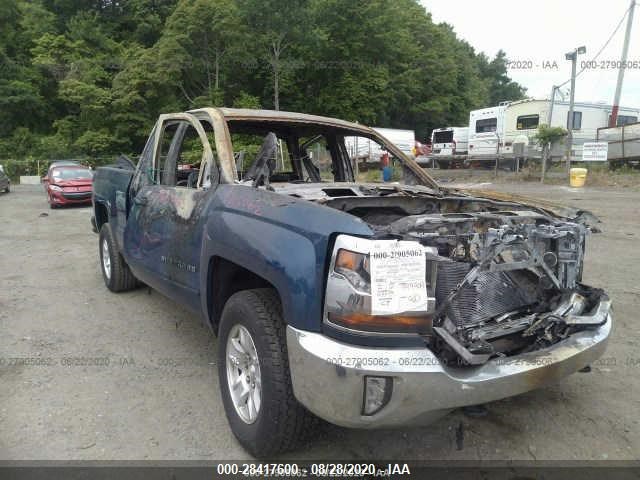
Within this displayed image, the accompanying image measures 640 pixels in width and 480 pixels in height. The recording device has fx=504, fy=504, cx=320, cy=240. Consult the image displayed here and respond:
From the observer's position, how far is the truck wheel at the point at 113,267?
530cm

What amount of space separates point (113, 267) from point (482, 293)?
407cm

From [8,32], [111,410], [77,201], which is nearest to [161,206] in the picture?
[111,410]

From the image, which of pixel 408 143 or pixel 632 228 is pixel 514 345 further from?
pixel 408 143

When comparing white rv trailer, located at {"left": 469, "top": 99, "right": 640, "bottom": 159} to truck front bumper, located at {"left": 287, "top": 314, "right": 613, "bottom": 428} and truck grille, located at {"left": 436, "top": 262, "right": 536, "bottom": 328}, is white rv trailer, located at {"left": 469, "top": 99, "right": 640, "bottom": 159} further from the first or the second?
truck front bumper, located at {"left": 287, "top": 314, "right": 613, "bottom": 428}

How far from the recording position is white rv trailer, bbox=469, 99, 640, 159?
20.6 metres

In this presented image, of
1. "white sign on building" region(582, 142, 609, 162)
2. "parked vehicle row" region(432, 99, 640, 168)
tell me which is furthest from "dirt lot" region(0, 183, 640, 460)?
"parked vehicle row" region(432, 99, 640, 168)

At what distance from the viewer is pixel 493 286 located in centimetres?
272

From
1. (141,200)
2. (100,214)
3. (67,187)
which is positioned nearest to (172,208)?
(141,200)

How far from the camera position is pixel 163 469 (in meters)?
2.54

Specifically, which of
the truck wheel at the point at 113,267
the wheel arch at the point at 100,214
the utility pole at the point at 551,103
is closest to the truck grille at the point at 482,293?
the truck wheel at the point at 113,267

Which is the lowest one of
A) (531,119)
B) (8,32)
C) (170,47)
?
(531,119)

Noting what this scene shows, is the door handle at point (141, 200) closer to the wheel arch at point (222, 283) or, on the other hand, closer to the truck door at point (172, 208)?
the truck door at point (172, 208)

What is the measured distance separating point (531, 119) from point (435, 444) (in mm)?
22113

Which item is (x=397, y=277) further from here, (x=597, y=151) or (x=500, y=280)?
(x=597, y=151)
